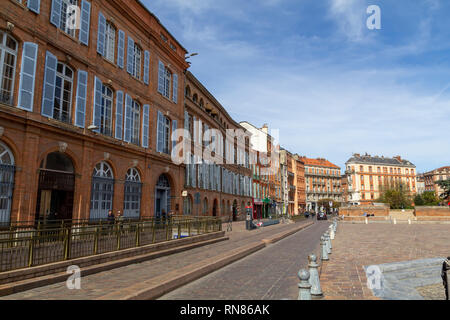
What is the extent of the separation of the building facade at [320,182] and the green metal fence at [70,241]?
86.5m

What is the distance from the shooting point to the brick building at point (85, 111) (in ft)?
40.0

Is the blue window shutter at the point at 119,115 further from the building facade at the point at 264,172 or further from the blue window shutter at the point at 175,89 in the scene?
the building facade at the point at 264,172

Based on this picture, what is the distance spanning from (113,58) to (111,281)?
46.6 feet

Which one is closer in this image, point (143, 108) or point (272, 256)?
point (272, 256)

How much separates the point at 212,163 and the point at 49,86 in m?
21.8

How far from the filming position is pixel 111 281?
7562mm

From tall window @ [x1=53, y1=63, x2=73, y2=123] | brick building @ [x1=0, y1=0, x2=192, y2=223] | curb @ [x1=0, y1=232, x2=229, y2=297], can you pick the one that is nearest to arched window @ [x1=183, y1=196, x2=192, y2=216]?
brick building @ [x1=0, y1=0, x2=192, y2=223]

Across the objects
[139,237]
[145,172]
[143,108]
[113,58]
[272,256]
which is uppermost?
[113,58]

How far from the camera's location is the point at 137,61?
20688 mm

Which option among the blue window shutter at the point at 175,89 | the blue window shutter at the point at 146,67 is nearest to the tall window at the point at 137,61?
the blue window shutter at the point at 146,67

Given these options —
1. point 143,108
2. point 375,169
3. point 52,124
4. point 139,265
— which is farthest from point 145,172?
point 375,169

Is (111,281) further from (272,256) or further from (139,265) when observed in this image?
(272,256)
